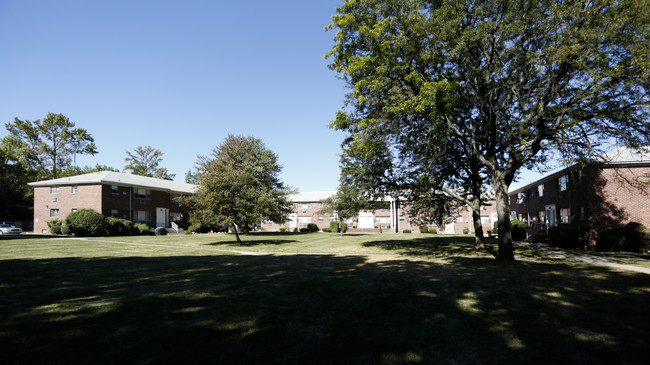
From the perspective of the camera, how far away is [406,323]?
5.39 m

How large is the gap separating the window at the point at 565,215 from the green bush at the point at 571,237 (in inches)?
105

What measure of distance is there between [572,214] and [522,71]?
16.0m

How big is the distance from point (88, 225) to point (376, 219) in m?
44.7

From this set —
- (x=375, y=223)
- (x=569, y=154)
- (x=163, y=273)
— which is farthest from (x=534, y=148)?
(x=375, y=223)

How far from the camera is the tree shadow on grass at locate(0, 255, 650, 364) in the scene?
4.14m

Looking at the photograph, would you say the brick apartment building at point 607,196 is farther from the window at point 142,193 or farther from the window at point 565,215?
the window at point 142,193

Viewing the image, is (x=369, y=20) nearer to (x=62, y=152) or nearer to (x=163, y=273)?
(x=163, y=273)

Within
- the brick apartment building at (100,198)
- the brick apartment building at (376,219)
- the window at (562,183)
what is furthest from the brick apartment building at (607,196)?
the brick apartment building at (100,198)

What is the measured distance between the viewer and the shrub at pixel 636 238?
18719 millimetres

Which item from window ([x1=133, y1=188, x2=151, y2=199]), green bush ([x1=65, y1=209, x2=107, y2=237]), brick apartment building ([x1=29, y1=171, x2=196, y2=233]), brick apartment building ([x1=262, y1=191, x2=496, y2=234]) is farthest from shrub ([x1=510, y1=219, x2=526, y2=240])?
window ([x1=133, y1=188, x2=151, y2=199])

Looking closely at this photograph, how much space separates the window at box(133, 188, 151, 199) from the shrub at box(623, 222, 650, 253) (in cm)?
4543

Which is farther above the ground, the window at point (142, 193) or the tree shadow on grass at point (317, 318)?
the window at point (142, 193)

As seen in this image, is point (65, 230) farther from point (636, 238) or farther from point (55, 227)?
point (636, 238)

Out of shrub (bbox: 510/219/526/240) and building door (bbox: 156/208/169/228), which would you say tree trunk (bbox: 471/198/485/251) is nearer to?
shrub (bbox: 510/219/526/240)
